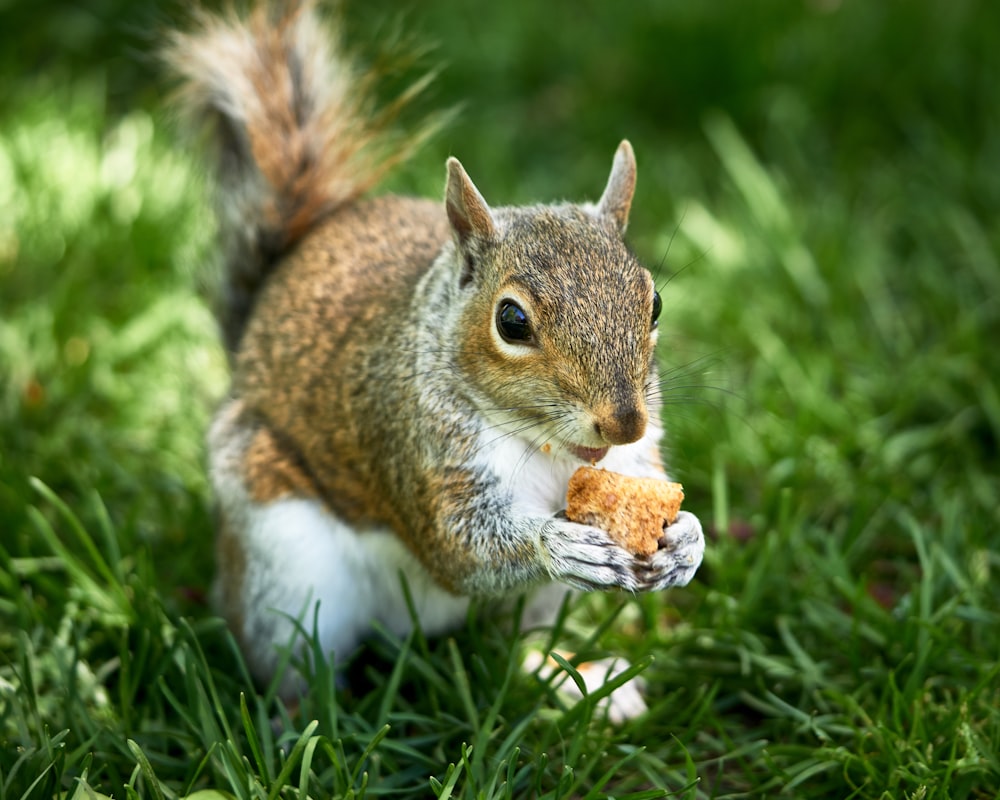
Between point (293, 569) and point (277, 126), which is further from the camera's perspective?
point (277, 126)

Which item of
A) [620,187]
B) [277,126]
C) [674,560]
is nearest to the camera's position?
[674,560]

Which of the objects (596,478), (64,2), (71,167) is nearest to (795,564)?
(596,478)

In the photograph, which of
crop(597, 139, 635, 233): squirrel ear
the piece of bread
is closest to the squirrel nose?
the piece of bread

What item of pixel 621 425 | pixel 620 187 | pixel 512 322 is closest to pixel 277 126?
pixel 620 187

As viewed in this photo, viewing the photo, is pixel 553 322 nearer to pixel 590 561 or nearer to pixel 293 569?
pixel 590 561

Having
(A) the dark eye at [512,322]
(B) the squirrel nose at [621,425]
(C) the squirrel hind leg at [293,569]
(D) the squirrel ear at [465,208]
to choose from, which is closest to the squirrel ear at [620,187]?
(D) the squirrel ear at [465,208]

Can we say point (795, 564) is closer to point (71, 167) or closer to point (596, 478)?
point (596, 478)

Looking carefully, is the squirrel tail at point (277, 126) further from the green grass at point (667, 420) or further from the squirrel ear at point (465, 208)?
the squirrel ear at point (465, 208)

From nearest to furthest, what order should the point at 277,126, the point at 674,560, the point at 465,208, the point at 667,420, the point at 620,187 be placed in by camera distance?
the point at 674,560
the point at 465,208
the point at 620,187
the point at 277,126
the point at 667,420
